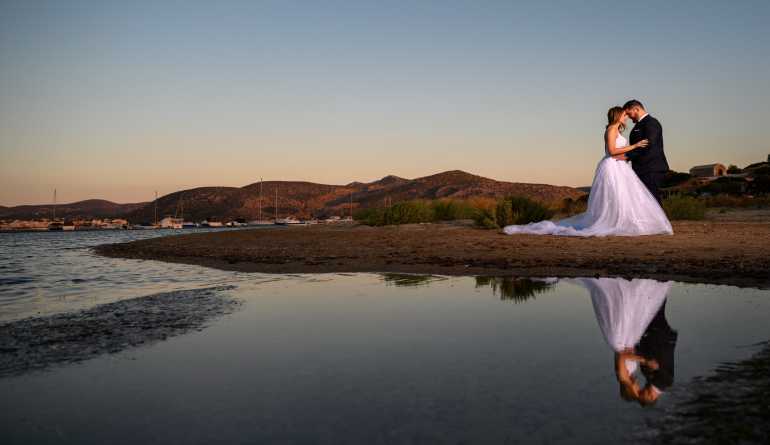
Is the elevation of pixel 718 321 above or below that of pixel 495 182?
below

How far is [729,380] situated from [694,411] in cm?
57

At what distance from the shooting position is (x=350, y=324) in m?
4.57

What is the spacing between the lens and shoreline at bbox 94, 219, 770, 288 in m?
7.18

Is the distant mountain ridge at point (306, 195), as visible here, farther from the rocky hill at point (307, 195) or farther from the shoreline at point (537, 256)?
the shoreline at point (537, 256)

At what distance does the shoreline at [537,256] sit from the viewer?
7183 millimetres

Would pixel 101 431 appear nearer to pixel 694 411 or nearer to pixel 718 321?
pixel 694 411

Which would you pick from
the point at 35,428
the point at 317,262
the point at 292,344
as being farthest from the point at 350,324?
the point at 317,262

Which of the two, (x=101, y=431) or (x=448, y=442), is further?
(x=101, y=431)

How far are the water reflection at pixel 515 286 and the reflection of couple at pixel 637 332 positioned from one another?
517mm

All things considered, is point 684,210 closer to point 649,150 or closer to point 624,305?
point 649,150

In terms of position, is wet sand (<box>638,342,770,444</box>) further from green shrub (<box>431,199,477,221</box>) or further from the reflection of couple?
green shrub (<box>431,199,477,221</box>)

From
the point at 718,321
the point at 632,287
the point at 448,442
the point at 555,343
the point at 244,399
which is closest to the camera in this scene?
the point at 448,442

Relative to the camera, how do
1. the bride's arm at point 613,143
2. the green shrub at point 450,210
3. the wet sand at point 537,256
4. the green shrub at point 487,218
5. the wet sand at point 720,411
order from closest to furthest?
1. the wet sand at point 720,411
2. the wet sand at point 537,256
3. the bride's arm at point 613,143
4. the green shrub at point 487,218
5. the green shrub at point 450,210

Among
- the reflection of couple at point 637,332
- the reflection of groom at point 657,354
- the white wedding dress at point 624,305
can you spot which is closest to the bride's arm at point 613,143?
the white wedding dress at point 624,305
